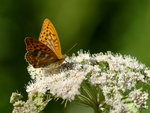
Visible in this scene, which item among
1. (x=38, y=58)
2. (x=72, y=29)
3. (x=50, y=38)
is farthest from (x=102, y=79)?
(x=72, y=29)

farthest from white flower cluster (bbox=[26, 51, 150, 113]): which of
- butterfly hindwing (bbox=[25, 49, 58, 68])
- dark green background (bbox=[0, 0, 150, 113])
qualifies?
dark green background (bbox=[0, 0, 150, 113])

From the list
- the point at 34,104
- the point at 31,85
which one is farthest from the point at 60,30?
the point at 34,104

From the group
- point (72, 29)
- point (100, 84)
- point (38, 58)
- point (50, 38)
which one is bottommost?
point (100, 84)

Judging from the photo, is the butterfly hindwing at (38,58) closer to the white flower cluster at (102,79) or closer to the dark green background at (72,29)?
the white flower cluster at (102,79)

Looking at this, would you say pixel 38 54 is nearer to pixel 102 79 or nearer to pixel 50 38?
pixel 50 38

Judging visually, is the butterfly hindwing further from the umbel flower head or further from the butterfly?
the umbel flower head
